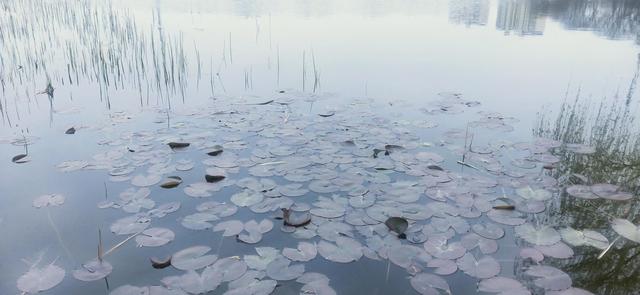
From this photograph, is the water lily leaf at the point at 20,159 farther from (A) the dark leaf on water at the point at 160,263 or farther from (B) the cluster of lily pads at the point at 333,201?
(A) the dark leaf on water at the point at 160,263

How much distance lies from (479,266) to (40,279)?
1.83 meters

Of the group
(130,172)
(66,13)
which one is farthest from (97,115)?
(66,13)

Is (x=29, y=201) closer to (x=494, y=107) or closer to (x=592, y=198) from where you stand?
(x=592, y=198)

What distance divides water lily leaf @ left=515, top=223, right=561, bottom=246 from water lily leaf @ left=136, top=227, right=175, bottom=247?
168 centimetres

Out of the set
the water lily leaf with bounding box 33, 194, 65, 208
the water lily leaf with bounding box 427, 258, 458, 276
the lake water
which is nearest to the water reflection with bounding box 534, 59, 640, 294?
the lake water

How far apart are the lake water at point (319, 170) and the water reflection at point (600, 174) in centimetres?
1

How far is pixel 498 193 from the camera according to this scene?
100 inches

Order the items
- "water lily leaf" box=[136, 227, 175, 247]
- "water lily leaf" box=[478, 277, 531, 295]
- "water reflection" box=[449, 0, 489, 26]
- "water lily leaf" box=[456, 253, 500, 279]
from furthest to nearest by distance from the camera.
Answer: "water reflection" box=[449, 0, 489, 26]
"water lily leaf" box=[136, 227, 175, 247]
"water lily leaf" box=[456, 253, 500, 279]
"water lily leaf" box=[478, 277, 531, 295]

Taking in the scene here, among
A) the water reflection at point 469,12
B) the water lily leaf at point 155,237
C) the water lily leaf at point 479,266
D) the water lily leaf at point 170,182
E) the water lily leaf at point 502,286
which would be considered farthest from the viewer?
the water reflection at point 469,12

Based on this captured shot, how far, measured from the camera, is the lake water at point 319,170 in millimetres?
1926

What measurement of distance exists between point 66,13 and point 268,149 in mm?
6934

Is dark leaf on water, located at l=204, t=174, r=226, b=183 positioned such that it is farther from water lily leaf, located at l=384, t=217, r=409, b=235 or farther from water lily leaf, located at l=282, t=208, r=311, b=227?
water lily leaf, located at l=384, t=217, r=409, b=235

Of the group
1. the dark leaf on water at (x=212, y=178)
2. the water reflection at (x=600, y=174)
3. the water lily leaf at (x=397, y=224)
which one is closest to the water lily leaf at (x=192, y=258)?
the dark leaf on water at (x=212, y=178)

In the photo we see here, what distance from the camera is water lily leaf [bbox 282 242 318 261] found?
1970 mm
